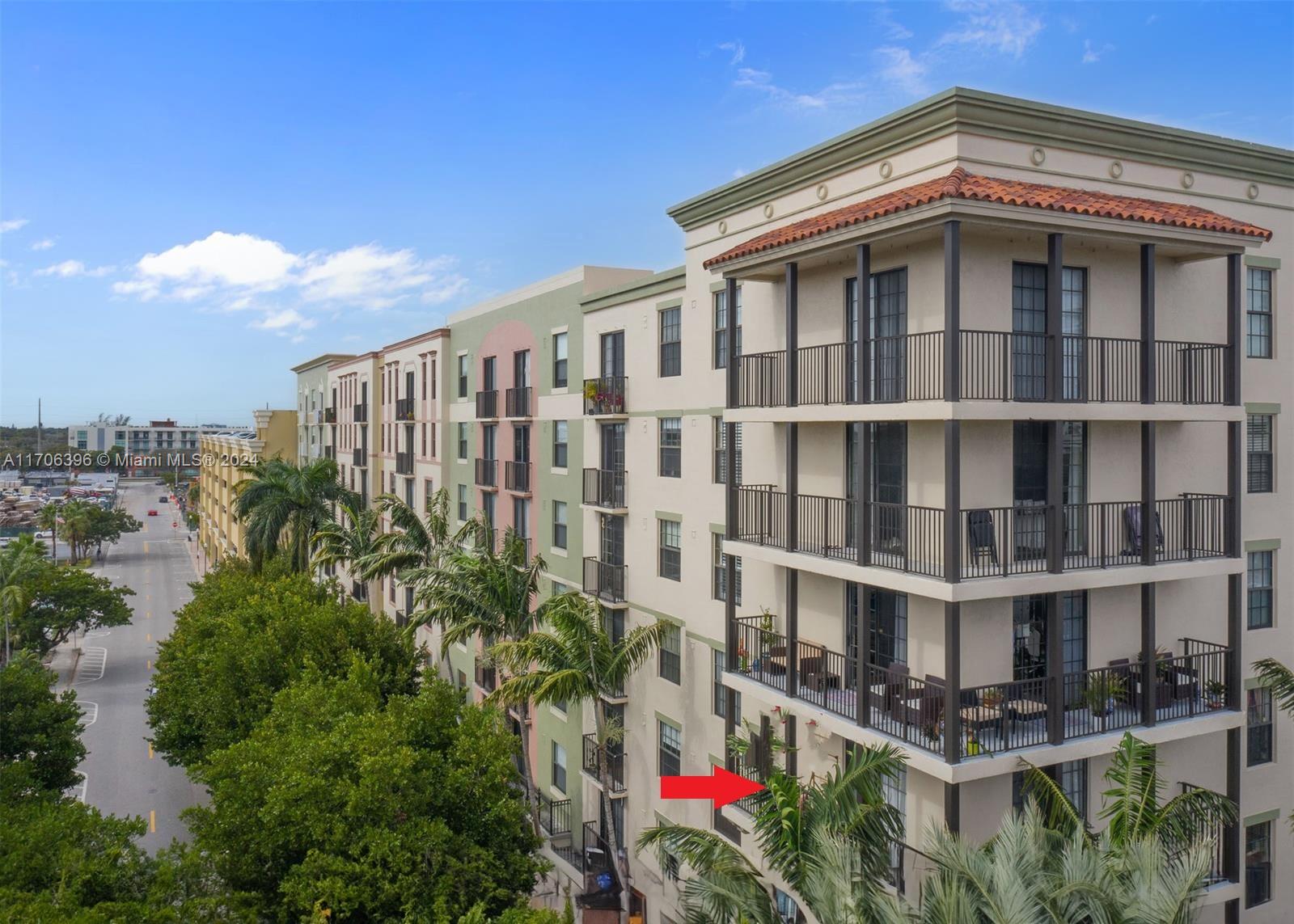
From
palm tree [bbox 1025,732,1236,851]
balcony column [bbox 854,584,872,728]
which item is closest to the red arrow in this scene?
balcony column [bbox 854,584,872,728]

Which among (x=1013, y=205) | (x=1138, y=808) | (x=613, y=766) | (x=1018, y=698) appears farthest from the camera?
(x=613, y=766)

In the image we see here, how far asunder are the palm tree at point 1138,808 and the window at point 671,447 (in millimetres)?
10712

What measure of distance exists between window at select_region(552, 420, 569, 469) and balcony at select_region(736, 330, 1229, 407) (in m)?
11.5

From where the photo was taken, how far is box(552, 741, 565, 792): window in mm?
27656

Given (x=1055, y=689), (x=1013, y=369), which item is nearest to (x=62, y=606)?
(x=1013, y=369)

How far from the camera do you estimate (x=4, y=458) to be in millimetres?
102250

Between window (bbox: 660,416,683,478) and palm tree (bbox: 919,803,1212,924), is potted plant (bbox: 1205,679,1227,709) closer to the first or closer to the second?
palm tree (bbox: 919,803,1212,924)

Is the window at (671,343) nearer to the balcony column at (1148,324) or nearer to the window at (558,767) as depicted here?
the balcony column at (1148,324)

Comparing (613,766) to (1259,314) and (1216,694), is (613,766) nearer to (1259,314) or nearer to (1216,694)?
(1216,694)

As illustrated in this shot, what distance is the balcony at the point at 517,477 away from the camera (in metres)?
29.7

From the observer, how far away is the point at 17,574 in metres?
48.4

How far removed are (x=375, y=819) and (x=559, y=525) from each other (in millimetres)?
13965

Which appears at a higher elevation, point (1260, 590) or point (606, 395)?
point (606, 395)

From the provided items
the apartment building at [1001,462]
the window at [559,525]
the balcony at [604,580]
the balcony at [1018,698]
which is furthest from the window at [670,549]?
the window at [559,525]
